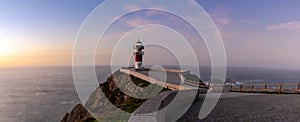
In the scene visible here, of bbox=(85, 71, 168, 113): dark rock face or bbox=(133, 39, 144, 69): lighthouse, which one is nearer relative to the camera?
bbox=(85, 71, 168, 113): dark rock face

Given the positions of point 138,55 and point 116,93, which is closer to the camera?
point 116,93

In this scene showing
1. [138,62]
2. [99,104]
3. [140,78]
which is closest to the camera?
[140,78]

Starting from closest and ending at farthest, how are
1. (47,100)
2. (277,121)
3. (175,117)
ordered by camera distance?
(277,121) < (175,117) < (47,100)

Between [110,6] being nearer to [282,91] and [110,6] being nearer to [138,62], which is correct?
[282,91]

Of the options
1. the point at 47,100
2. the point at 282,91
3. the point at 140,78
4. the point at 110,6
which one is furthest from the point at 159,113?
the point at 47,100

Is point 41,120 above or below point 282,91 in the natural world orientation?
below

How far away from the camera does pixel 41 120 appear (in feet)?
144

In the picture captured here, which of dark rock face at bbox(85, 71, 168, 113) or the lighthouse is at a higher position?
the lighthouse

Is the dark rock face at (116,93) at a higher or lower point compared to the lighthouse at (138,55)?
lower

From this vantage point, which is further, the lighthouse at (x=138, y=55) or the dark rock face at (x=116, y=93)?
the lighthouse at (x=138, y=55)

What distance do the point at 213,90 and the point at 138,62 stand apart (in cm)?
2704

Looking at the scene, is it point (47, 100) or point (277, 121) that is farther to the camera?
point (47, 100)

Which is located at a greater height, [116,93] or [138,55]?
[138,55]

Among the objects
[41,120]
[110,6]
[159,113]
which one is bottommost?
[41,120]
